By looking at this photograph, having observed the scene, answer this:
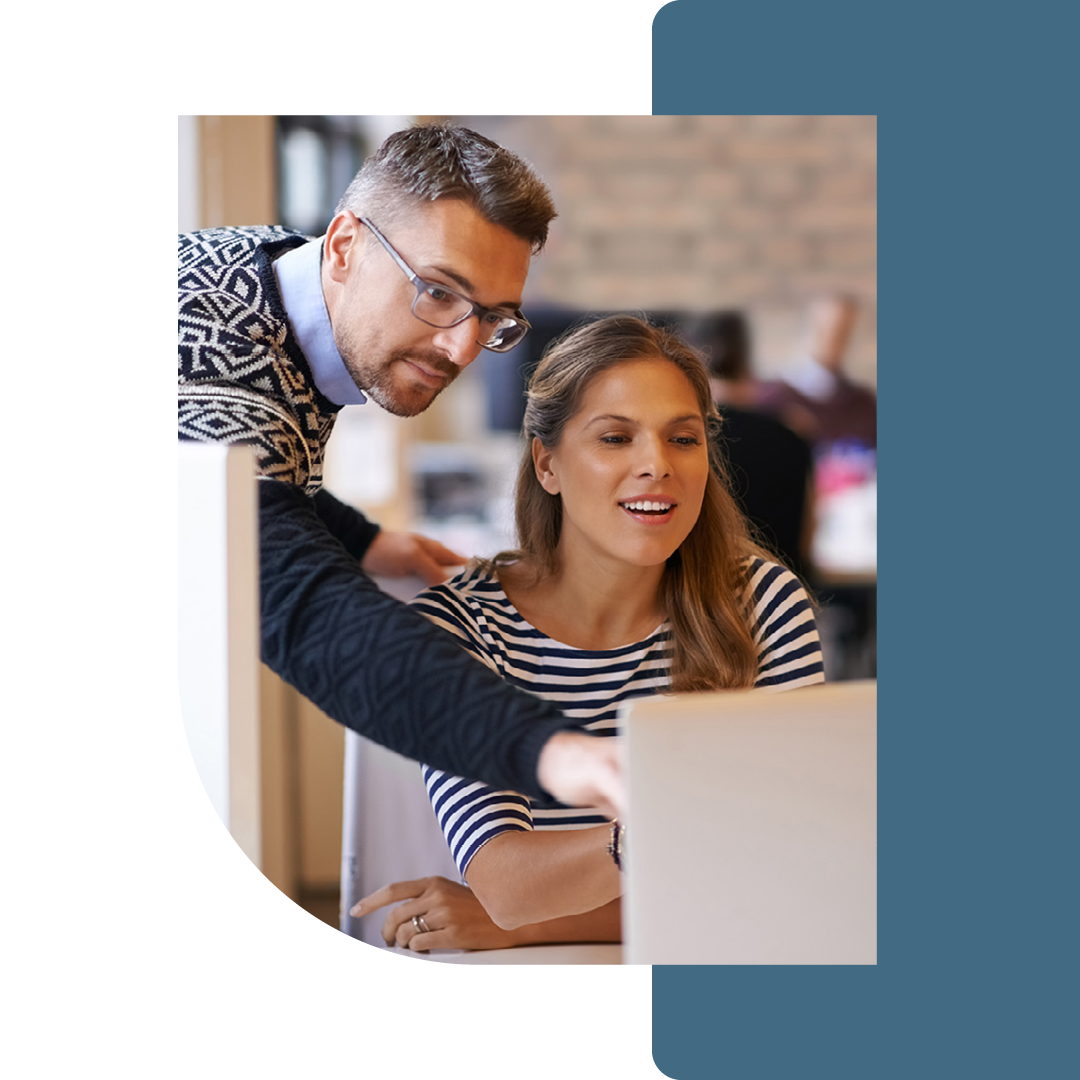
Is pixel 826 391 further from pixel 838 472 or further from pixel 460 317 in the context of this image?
pixel 460 317

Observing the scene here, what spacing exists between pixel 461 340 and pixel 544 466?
155 millimetres

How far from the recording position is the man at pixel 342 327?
4.05ft

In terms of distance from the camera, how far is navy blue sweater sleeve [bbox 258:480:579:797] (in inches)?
44.3

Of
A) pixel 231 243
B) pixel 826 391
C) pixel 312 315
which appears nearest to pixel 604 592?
pixel 826 391

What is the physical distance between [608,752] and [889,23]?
81 centimetres

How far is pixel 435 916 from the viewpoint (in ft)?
4.50

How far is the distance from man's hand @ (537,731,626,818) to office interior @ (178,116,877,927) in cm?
27

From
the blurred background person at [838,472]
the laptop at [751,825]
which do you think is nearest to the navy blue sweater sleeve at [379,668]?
the laptop at [751,825]

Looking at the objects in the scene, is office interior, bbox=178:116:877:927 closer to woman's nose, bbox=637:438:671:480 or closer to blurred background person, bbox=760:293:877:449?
blurred background person, bbox=760:293:877:449

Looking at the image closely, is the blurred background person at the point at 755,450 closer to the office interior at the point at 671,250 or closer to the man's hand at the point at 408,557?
the office interior at the point at 671,250

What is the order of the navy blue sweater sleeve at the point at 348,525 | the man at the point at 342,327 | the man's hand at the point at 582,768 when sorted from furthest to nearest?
the navy blue sweater sleeve at the point at 348,525, the man at the point at 342,327, the man's hand at the point at 582,768

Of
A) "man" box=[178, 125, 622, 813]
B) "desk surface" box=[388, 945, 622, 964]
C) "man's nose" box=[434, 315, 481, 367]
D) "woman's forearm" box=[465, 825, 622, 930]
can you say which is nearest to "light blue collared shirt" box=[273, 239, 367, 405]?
"man" box=[178, 125, 622, 813]

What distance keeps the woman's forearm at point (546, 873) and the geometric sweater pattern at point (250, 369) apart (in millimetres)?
430

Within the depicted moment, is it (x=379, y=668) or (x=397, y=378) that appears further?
(x=397, y=378)
